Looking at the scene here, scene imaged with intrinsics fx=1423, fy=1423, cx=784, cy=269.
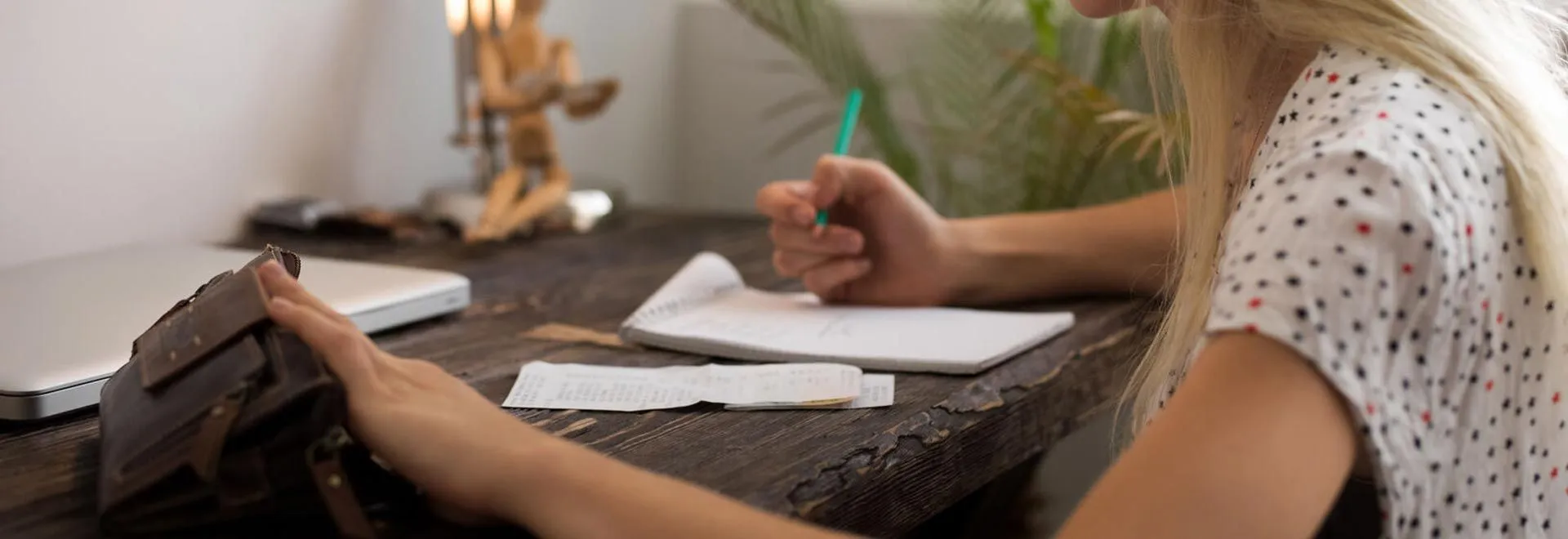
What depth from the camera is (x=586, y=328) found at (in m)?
1.15

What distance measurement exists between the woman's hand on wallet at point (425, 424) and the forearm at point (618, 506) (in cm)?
1

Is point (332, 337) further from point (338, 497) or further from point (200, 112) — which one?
point (200, 112)

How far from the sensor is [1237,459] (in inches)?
23.5

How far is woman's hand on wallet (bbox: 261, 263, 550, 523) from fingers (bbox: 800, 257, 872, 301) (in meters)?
0.54

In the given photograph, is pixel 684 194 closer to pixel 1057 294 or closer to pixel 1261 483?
pixel 1057 294

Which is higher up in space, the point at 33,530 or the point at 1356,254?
the point at 1356,254

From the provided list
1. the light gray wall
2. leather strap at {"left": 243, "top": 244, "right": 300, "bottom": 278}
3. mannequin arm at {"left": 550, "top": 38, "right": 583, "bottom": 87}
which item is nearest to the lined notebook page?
leather strap at {"left": 243, "top": 244, "right": 300, "bottom": 278}

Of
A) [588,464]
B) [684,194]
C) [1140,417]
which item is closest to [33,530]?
[588,464]

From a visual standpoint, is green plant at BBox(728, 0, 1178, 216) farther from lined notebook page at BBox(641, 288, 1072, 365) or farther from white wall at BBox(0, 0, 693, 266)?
lined notebook page at BBox(641, 288, 1072, 365)

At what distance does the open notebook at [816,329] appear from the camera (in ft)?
3.40

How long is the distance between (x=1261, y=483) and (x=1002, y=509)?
43.9 inches

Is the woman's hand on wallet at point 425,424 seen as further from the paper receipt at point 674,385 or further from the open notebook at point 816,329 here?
the open notebook at point 816,329

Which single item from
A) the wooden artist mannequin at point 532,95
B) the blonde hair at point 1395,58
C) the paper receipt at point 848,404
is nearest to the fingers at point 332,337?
the paper receipt at point 848,404

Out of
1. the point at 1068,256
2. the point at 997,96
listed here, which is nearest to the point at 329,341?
the point at 1068,256
